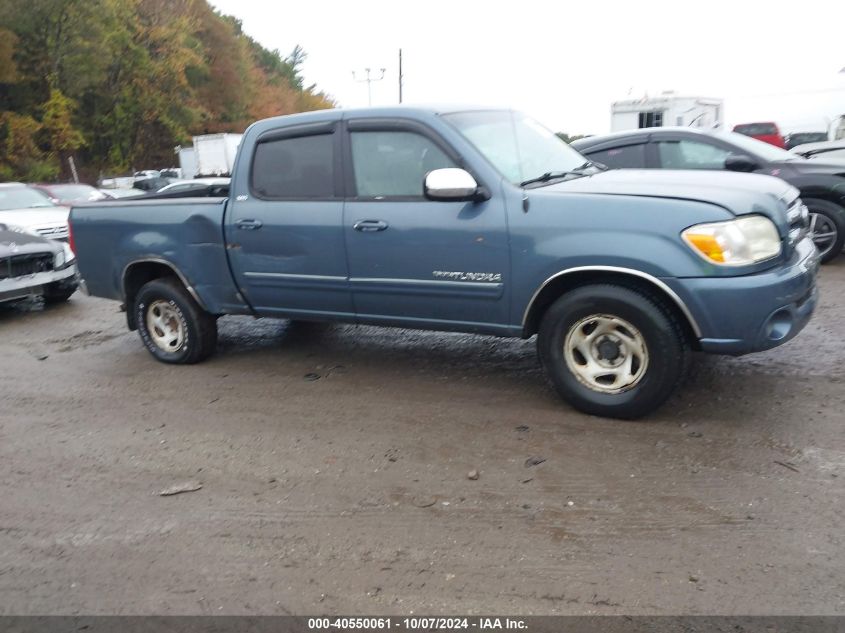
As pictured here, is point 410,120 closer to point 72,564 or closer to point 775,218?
point 775,218

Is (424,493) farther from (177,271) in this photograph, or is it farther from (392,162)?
Result: (177,271)

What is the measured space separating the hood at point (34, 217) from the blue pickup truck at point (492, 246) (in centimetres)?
690

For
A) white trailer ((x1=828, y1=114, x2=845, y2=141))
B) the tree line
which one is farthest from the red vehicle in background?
the tree line

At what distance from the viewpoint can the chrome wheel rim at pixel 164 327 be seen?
239 inches

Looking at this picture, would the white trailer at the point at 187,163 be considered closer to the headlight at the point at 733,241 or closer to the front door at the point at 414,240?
the front door at the point at 414,240

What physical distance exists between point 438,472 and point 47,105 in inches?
1659

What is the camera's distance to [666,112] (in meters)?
20.9

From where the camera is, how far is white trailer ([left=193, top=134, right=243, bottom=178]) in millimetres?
33375

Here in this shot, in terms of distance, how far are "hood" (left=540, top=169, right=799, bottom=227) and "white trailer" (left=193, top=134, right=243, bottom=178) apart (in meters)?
30.1

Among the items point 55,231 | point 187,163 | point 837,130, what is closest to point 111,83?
point 187,163

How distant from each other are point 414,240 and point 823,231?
566 cm

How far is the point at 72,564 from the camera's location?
3.27 metres
